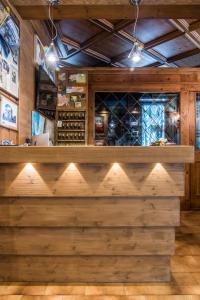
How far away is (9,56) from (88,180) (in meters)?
1.59

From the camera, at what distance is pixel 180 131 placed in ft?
17.2

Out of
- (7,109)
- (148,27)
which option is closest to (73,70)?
(148,27)

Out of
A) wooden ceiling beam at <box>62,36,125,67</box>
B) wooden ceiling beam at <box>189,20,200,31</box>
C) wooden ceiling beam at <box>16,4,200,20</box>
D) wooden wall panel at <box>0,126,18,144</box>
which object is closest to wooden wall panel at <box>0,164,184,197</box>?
wooden wall panel at <box>0,126,18,144</box>

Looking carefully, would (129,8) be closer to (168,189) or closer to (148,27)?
(148,27)

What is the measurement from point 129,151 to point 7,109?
4.62ft

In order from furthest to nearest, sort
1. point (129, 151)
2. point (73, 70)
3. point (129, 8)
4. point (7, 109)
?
point (73, 70) < point (129, 8) < point (7, 109) < point (129, 151)

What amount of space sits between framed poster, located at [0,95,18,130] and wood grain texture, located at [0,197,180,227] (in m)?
0.84

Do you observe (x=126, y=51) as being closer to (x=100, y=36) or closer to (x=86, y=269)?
(x=100, y=36)

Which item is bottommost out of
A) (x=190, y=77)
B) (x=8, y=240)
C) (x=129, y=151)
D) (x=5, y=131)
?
(x=8, y=240)

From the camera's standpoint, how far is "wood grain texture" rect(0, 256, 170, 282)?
7.83 ft

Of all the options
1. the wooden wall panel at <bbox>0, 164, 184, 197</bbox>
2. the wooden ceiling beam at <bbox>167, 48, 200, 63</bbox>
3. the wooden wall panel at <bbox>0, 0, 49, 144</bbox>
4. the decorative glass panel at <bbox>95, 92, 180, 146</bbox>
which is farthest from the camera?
the decorative glass panel at <bbox>95, 92, 180, 146</bbox>

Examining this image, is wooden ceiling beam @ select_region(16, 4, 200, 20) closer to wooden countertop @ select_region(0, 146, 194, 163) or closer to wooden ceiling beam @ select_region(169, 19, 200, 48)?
wooden ceiling beam @ select_region(169, 19, 200, 48)

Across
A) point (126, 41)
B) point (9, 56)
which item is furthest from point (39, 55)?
point (126, 41)

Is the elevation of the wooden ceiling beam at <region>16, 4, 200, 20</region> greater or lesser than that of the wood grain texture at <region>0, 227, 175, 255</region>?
greater
